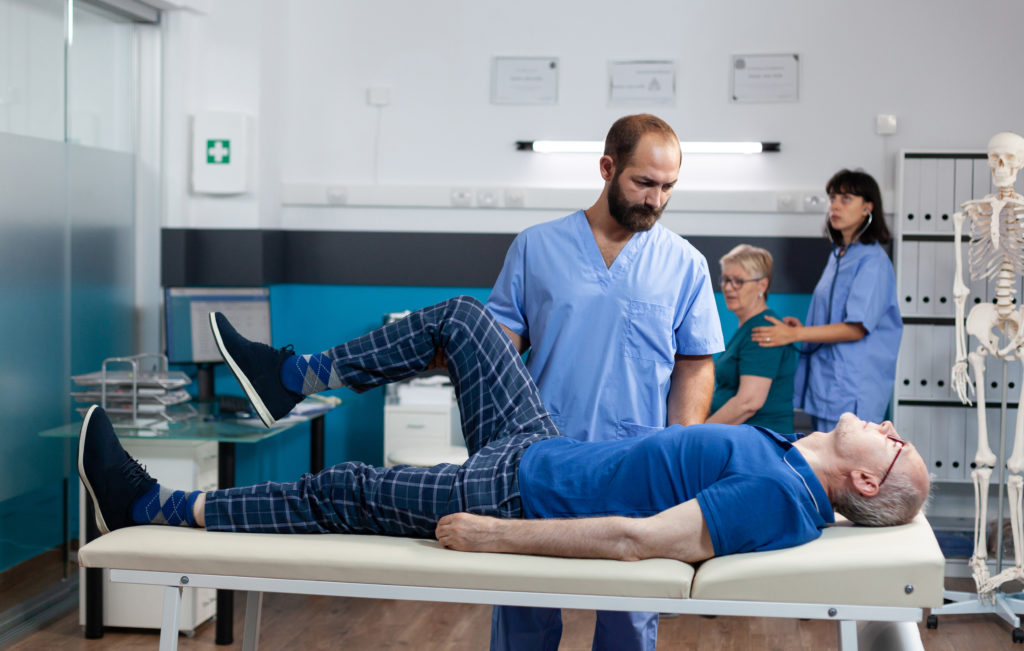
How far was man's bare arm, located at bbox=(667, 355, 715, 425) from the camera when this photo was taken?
6.97 feet

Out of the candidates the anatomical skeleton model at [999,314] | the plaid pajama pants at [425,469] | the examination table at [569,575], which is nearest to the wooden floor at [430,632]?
the anatomical skeleton model at [999,314]

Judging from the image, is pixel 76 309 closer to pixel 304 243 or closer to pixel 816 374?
pixel 304 243

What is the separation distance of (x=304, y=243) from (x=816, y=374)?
223cm

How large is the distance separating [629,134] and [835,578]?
0.97 metres

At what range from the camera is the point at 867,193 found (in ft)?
10.6

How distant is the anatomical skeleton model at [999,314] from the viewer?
2.98 m

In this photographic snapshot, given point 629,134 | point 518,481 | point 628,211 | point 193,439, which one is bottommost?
point 193,439

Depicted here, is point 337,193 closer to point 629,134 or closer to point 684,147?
point 684,147

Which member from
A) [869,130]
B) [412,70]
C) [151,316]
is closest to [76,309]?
[151,316]

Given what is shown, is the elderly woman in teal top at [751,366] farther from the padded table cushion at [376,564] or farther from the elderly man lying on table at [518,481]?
the padded table cushion at [376,564]

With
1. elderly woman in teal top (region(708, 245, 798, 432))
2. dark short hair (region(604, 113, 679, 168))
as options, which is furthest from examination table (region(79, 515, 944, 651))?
elderly woman in teal top (region(708, 245, 798, 432))

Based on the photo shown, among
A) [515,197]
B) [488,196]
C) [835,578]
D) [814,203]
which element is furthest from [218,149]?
[835,578]

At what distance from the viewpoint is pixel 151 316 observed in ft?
12.7

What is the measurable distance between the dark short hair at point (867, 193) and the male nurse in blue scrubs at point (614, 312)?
1.37 m
